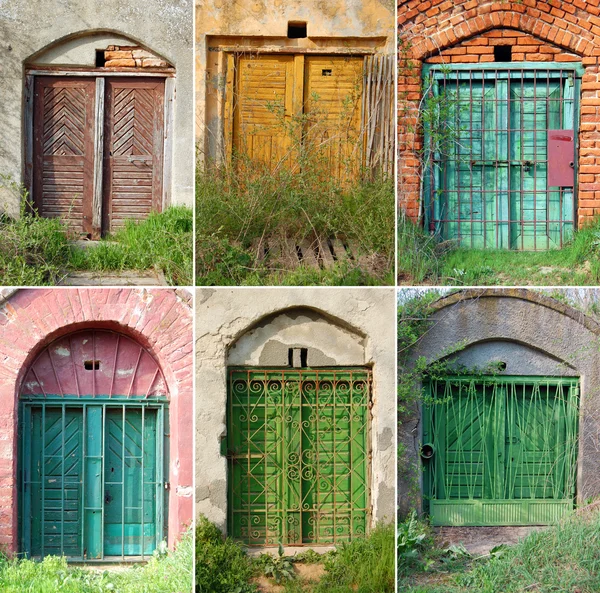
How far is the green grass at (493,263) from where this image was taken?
5.86 meters

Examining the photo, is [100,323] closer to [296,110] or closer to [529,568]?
[296,110]

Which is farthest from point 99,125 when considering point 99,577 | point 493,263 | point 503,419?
point 503,419

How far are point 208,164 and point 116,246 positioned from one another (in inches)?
45.0

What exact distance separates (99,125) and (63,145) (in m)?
0.41

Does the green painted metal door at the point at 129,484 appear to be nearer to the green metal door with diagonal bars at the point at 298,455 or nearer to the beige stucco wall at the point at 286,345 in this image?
the beige stucco wall at the point at 286,345

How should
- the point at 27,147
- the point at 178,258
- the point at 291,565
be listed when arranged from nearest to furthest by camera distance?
1. the point at 291,565
2. the point at 178,258
3. the point at 27,147

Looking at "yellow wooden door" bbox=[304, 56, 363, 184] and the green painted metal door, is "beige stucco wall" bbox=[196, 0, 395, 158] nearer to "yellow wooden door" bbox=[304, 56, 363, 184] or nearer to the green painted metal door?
"yellow wooden door" bbox=[304, 56, 363, 184]

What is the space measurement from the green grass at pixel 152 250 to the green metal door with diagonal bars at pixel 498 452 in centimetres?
238

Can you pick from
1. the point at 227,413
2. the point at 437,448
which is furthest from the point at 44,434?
the point at 437,448

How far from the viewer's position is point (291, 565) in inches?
209

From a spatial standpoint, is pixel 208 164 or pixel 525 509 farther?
pixel 208 164

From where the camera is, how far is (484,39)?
20.3ft

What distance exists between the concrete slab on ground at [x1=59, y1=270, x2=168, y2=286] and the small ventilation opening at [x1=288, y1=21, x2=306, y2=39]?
269 centimetres

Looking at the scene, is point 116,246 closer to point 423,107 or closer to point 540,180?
point 423,107
